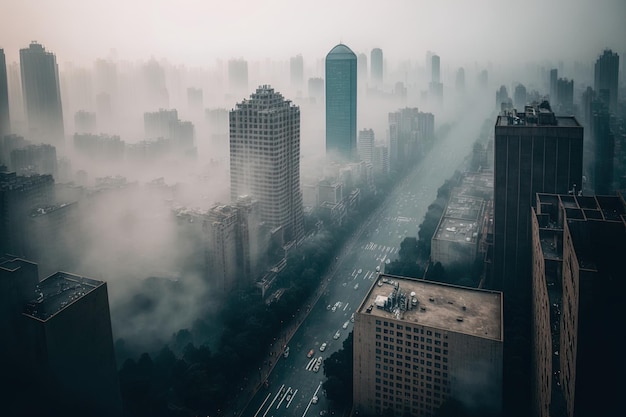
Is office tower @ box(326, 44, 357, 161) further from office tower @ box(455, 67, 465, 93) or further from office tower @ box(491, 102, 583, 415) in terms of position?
office tower @ box(491, 102, 583, 415)

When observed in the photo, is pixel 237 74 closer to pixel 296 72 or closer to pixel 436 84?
pixel 296 72

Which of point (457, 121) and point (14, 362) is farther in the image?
point (457, 121)

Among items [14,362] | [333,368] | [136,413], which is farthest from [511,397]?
[14,362]

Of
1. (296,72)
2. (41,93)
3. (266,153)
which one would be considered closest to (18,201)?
(41,93)

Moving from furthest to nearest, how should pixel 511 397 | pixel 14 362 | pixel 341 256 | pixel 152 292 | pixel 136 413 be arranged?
pixel 341 256 < pixel 152 292 < pixel 136 413 < pixel 511 397 < pixel 14 362

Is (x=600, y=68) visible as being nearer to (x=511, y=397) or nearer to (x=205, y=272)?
(x=511, y=397)

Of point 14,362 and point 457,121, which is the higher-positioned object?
point 457,121

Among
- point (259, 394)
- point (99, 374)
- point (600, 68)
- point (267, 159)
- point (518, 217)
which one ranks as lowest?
point (259, 394)
